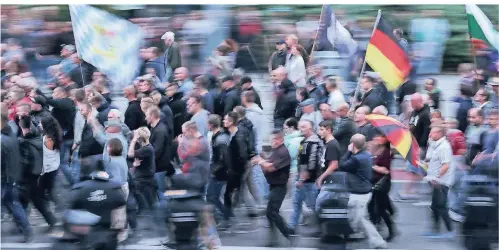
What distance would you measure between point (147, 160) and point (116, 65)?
7.17 ft

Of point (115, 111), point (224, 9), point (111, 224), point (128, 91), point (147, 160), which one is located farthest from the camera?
point (224, 9)

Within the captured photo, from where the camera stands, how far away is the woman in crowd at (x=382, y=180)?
38.3 feet

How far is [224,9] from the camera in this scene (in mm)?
14766

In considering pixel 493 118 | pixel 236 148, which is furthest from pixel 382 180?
pixel 236 148

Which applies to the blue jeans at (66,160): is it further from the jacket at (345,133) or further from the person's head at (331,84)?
the person's head at (331,84)

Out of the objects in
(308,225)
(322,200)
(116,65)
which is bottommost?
(308,225)

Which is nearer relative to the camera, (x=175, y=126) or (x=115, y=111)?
(x=115, y=111)

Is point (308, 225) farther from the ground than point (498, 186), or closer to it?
closer to it

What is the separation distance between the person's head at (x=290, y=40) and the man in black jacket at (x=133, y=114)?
2.88 metres

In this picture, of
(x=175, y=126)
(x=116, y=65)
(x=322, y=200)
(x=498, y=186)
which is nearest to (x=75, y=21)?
(x=116, y=65)

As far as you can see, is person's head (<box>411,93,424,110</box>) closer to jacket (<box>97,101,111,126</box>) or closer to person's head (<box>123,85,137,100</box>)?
person's head (<box>123,85,137,100</box>)

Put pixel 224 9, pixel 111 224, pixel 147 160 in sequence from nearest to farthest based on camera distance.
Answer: pixel 111 224, pixel 147 160, pixel 224 9

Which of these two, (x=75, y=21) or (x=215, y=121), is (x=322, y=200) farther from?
(x=75, y=21)
